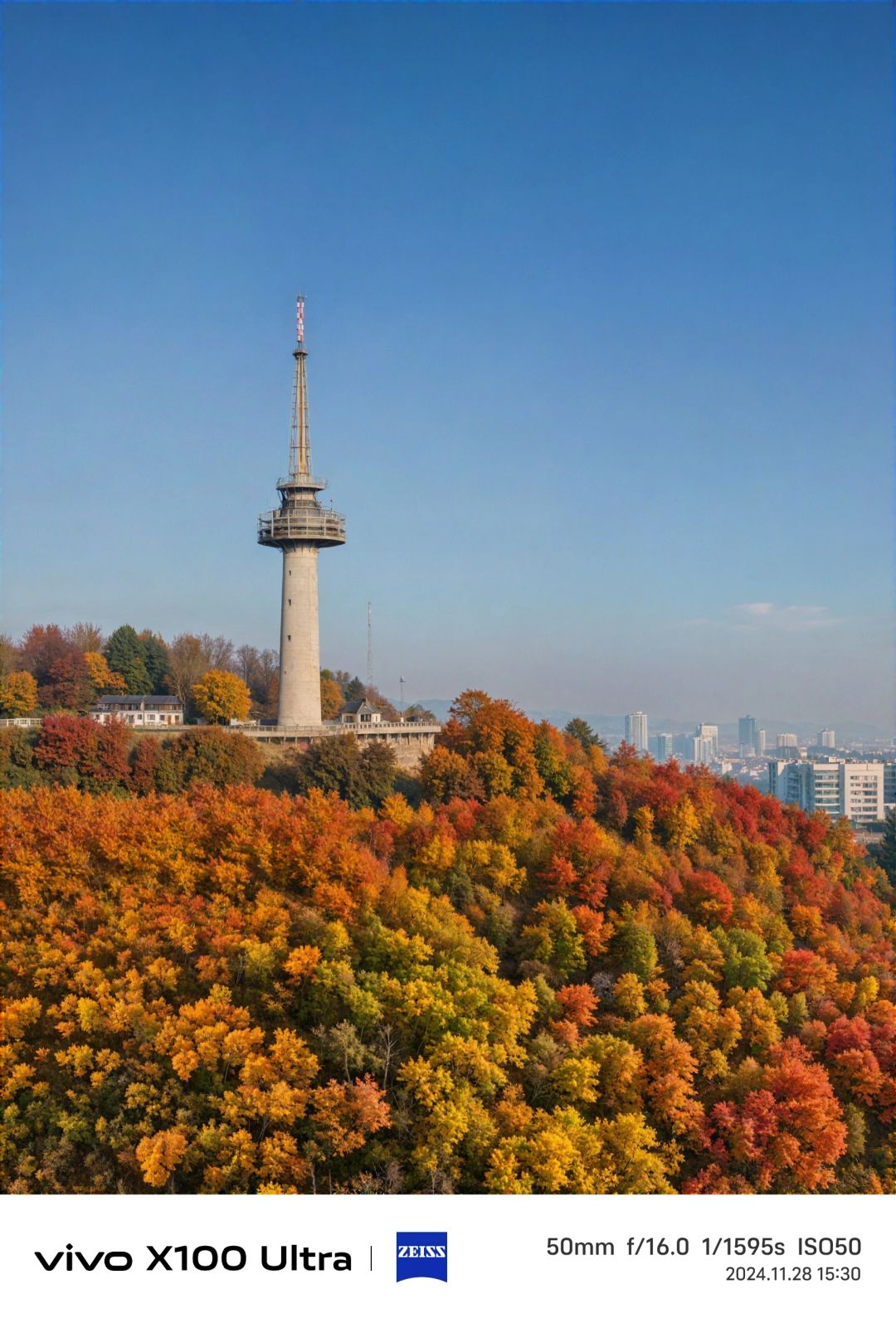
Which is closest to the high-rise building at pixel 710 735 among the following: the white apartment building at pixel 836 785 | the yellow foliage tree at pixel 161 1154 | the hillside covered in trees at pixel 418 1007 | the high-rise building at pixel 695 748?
the high-rise building at pixel 695 748

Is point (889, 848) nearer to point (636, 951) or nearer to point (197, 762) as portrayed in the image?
point (636, 951)

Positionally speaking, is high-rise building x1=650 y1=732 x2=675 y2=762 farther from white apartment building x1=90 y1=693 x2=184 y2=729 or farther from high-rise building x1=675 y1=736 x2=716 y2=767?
white apartment building x1=90 y1=693 x2=184 y2=729

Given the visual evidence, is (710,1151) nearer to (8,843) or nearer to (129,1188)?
(129,1188)

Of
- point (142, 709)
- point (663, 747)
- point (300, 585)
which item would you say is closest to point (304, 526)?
point (300, 585)

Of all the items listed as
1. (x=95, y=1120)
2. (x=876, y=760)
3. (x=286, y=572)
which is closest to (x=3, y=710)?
(x=286, y=572)

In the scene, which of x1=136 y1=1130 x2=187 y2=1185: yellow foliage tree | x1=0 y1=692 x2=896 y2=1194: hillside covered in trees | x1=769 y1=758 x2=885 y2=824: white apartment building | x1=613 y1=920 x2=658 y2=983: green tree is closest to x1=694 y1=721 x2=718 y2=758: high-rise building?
x1=769 y1=758 x2=885 y2=824: white apartment building

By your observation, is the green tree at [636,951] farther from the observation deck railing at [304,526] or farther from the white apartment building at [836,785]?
the white apartment building at [836,785]
